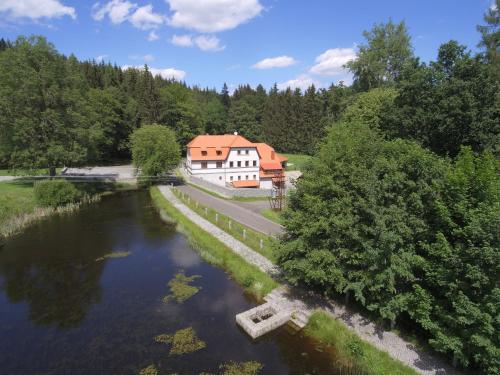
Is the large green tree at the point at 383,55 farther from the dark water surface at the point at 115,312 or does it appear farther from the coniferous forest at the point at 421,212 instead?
the dark water surface at the point at 115,312

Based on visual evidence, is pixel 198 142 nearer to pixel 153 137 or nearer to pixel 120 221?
pixel 153 137

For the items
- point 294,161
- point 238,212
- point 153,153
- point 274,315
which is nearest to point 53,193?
point 153,153

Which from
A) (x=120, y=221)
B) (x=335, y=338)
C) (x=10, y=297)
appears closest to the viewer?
(x=335, y=338)

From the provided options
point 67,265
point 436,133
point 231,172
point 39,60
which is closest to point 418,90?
point 436,133

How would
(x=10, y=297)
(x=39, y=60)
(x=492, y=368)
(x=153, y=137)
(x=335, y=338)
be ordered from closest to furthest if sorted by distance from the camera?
(x=492, y=368)
(x=335, y=338)
(x=10, y=297)
(x=39, y=60)
(x=153, y=137)

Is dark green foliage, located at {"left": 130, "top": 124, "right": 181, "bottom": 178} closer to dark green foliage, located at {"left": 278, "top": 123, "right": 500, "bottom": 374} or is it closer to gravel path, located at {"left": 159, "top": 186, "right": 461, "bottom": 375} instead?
gravel path, located at {"left": 159, "top": 186, "right": 461, "bottom": 375}

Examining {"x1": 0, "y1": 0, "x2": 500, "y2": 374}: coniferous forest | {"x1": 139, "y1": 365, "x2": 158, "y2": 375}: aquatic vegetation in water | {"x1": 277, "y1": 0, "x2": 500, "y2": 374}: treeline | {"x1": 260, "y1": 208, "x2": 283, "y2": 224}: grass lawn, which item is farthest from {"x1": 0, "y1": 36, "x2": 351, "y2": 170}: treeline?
{"x1": 277, "y1": 0, "x2": 500, "y2": 374}: treeline
